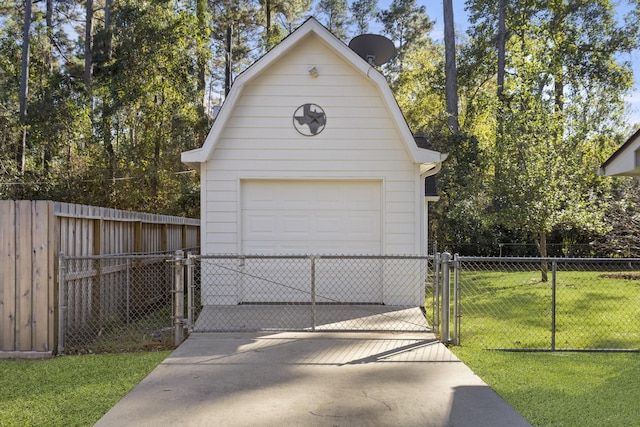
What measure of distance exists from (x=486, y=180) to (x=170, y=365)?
14.0 m

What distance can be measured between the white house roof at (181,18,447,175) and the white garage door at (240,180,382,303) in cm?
90

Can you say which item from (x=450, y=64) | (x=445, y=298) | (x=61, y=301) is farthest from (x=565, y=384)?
(x=450, y=64)

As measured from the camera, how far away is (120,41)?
19.2 m

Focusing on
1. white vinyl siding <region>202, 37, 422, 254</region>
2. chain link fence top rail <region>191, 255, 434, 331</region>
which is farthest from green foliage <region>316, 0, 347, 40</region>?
chain link fence top rail <region>191, 255, 434, 331</region>

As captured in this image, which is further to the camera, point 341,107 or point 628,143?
point 341,107

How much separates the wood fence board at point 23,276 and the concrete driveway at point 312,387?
1826mm

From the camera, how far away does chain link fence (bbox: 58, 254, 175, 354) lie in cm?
691

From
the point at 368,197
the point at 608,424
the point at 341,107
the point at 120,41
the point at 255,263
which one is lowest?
the point at 608,424

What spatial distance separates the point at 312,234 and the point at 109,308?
138 inches

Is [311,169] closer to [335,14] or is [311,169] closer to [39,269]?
[39,269]

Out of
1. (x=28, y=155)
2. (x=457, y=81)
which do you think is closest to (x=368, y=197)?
(x=28, y=155)

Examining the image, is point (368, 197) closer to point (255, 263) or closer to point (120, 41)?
point (255, 263)

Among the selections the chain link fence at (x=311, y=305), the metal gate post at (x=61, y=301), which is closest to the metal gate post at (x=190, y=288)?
the chain link fence at (x=311, y=305)

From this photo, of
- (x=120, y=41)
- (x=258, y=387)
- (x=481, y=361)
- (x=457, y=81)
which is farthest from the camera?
(x=457, y=81)
